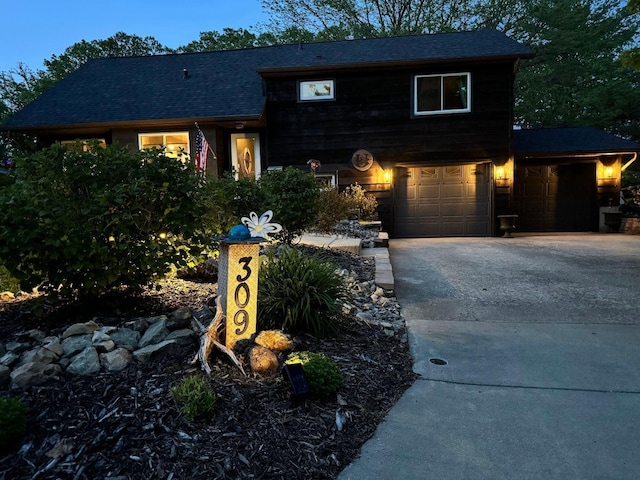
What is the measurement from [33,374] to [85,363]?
9.4 inches

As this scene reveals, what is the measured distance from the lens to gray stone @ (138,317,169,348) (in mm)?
2629

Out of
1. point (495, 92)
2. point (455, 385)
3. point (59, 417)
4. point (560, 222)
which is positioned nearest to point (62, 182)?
point (59, 417)

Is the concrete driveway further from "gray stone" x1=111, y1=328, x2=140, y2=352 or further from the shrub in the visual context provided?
the shrub

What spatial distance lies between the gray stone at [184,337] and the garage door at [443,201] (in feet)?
33.5

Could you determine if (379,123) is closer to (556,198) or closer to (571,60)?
(556,198)

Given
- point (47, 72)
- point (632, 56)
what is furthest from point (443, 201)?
point (47, 72)

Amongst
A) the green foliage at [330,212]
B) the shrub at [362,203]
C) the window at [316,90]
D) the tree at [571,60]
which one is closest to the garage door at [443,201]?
the shrub at [362,203]

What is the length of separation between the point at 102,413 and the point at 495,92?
39.5 ft

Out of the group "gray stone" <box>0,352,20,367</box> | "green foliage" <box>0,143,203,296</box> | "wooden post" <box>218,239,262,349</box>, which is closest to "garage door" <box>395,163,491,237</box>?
"green foliage" <box>0,143,203,296</box>

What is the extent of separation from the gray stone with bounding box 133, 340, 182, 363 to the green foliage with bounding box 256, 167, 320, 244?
3437 mm

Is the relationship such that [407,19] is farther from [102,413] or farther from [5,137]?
[102,413]

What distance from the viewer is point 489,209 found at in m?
12.0

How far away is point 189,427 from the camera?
1923 mm

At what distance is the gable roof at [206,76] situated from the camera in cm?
1127
